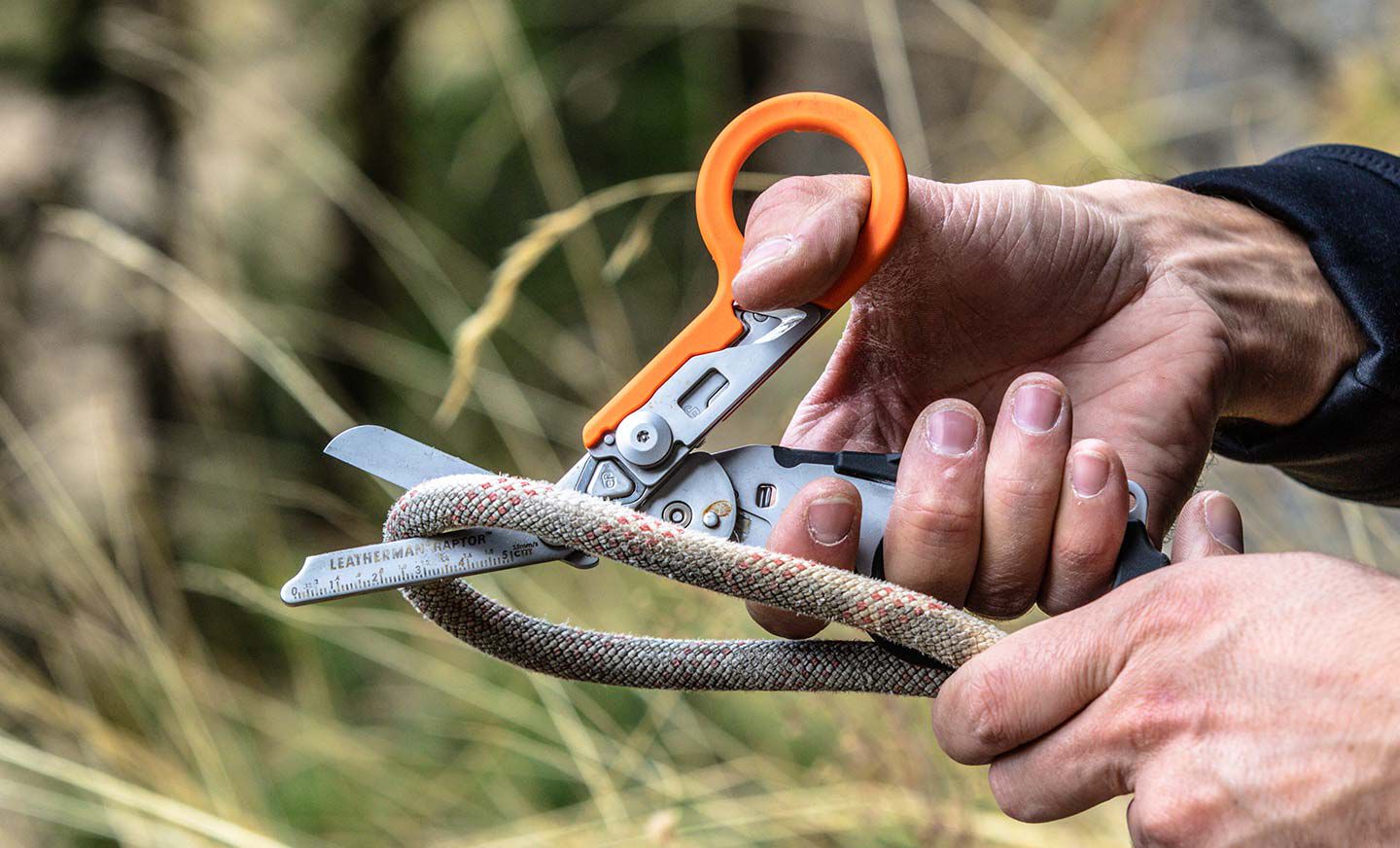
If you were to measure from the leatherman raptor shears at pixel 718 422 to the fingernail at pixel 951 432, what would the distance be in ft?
0.14

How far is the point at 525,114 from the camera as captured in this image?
2.43m

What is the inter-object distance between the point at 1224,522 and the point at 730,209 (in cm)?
47

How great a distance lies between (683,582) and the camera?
85 cm

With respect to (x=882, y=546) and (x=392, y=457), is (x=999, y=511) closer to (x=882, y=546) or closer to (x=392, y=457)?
(x=882, y=546)

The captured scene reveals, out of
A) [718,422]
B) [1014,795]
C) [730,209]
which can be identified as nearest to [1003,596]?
[1014,795]

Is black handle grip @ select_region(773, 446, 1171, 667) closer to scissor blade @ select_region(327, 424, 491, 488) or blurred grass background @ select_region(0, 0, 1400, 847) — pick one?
scissor blade @ select_region(327, 424, 491, 488)

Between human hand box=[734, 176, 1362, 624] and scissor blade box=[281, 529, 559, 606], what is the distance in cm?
34

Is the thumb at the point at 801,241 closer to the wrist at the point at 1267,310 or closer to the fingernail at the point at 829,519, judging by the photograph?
the fingernail at the point at 829,519

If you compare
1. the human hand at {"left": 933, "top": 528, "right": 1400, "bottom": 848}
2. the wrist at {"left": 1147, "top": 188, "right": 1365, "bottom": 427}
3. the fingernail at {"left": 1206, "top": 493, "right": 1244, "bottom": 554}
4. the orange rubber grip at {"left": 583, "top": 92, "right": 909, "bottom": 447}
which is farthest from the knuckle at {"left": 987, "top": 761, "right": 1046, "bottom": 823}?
the wrist at {"left": 1147, "top": 188, "right": 1365, "bottom": 427}

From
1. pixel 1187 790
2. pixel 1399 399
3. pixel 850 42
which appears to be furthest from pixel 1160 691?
pixel 850 42

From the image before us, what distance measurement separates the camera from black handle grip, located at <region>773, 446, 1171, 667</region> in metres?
0.92

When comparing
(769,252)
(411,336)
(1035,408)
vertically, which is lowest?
(1035,408)

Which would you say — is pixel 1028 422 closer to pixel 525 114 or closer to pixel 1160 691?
pixel 1160 691

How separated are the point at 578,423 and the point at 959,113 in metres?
1.27
